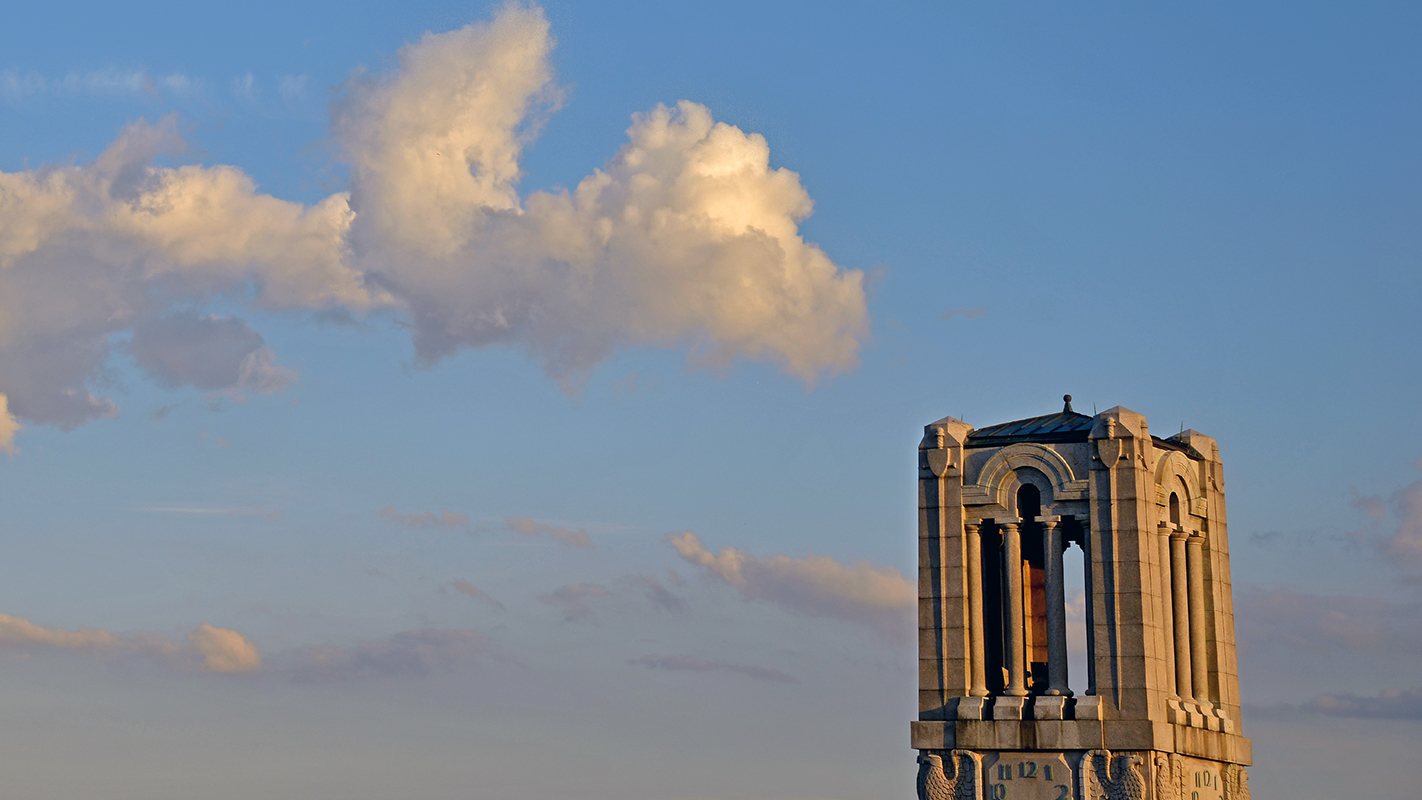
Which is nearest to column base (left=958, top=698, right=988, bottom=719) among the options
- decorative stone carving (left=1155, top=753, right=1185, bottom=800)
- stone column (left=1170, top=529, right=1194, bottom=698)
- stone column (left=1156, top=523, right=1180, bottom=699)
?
decorative stone carving (left=1155, top=753, right=1185, bottom=800)

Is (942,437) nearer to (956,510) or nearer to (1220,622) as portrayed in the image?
(956,510)

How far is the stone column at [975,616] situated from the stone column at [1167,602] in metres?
5.34

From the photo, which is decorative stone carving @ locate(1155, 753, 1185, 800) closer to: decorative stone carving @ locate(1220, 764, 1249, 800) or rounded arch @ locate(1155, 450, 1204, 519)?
decorative stone carving @ locate(1220, 764, 1249, 800)

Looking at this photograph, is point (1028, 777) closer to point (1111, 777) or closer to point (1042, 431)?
point (1111, 777)

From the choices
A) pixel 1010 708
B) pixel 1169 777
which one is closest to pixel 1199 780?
pixel 1169 777

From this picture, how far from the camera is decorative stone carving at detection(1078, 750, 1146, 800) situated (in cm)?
5703

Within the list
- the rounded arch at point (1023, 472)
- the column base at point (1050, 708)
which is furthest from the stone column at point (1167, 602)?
the rounded arch at point (1023, 472)

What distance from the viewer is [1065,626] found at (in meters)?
59.1

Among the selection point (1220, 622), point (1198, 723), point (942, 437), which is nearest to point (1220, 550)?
point (1220, 622)

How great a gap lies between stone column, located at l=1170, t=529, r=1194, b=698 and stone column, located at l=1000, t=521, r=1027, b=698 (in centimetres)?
479

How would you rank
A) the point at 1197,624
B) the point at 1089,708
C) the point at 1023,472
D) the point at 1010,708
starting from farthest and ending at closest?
the point at 1197,624 < the point at 1023,472 < the point at 1010,708 < the point at 1089,708

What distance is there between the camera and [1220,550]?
2525 inches

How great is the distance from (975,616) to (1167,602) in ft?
18.9

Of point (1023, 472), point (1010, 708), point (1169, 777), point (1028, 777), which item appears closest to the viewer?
point (1169, 777)
